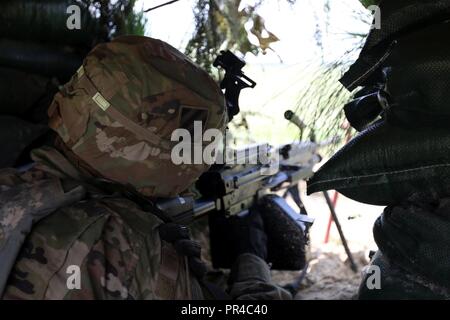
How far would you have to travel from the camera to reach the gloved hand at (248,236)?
73.7 inches

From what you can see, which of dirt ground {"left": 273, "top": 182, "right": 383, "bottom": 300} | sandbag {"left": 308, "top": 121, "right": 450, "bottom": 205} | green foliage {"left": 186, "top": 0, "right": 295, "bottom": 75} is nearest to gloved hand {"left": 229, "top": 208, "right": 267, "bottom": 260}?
dirt ground {"left": 273, "top": 182, "right": 383, "bottom": 300}

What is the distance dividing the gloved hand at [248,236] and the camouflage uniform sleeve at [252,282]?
96mm

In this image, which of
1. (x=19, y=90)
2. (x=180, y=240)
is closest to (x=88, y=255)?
(x=180, y=240)

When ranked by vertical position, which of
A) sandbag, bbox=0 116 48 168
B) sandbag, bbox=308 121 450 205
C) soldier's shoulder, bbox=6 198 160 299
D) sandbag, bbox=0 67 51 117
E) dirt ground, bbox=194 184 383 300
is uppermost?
sandbag, bbox=0 67 51 117

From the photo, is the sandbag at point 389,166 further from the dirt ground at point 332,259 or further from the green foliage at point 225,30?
the dirt ground at point 332,259

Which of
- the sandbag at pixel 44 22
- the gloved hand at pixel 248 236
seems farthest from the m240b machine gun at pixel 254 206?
the sandbag at pixel 44 22

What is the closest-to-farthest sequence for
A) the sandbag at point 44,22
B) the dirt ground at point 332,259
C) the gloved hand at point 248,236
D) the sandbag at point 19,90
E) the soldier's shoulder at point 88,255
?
the soldier's shoulder at point 88,255 → the sandbag at point 44,22 → the sandbag at point 19,90 → the gloved hand at point 248,236 → the dirt ground at point 332,259

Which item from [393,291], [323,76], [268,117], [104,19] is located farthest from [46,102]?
[393,291]

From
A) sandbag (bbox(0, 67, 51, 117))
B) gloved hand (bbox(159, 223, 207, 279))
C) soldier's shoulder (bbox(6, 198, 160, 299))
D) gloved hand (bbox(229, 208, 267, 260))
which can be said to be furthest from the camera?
gloved hand (bbox(229, 208, 267, 260))

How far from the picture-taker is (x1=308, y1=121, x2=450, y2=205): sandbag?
95 cm

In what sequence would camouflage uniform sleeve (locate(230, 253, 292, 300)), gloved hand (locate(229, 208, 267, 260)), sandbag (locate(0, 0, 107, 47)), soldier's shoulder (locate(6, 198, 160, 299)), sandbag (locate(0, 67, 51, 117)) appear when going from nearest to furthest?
1. soldier's shoulder (locate(6, 198, 160, 299))
2. camouflage uniform sleeve (locate(230, 253, 292, 300))
3. sandbag (locate(0, 0, 107, 47))
4. sandbag (locate(0, 67, 51, 117))
5. gloved hand (locate(229, 208, 267, 260))

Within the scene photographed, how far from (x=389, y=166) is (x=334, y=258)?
2092 mm

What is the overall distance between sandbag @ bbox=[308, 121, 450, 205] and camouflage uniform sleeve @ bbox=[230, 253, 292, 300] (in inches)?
16.2

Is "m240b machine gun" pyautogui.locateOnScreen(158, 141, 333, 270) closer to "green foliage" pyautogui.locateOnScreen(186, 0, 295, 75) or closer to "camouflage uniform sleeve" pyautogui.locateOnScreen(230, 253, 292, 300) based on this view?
"camouflage uniform sleeve" pyautogui.locateOnScreen(230, 253, 292, 300)
